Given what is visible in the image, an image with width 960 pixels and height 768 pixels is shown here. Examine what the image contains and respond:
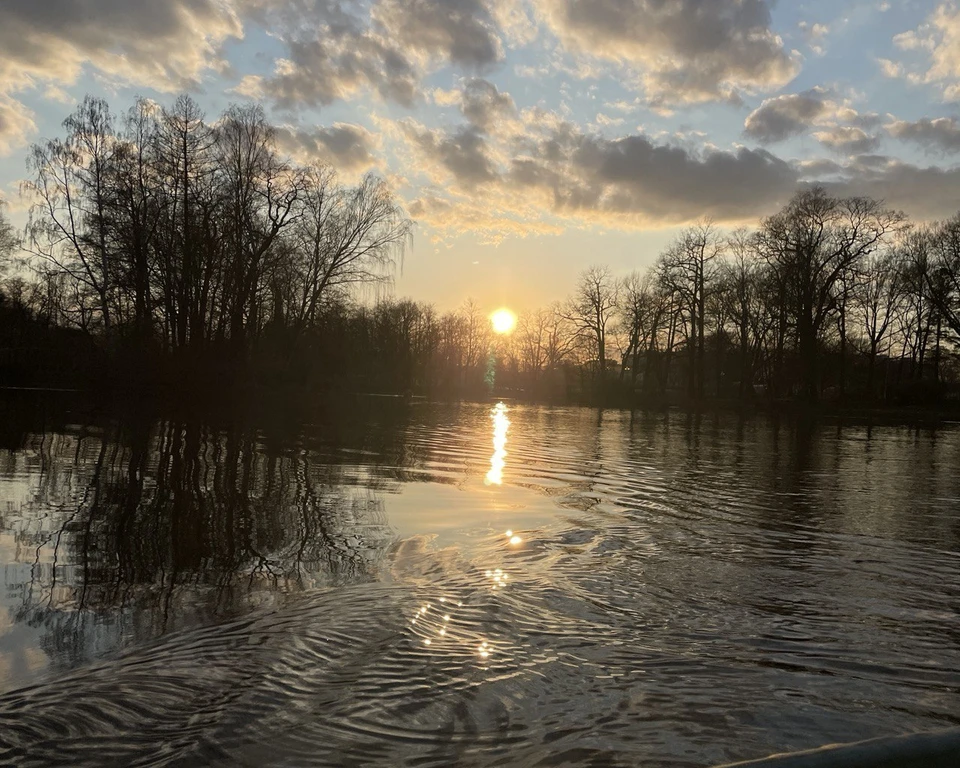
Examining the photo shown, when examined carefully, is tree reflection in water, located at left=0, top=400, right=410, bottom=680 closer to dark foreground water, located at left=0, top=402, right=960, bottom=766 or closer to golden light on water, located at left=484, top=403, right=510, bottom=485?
dark foreground water, located at left=0, top=402, right=960, bottom=766

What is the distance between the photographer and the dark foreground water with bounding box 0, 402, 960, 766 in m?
3.15

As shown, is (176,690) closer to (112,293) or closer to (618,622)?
(618,622)

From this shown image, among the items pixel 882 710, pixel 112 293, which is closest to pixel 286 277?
pixel 112 293

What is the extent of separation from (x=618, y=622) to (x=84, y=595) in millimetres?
3476

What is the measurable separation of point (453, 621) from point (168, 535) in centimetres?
325

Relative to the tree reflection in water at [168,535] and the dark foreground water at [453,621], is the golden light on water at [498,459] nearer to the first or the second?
the dark foreground water at [453,621]

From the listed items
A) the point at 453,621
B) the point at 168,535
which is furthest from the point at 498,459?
the point at 453,621

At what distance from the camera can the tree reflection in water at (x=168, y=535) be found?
14.8 feet

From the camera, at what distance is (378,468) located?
39.8 feet

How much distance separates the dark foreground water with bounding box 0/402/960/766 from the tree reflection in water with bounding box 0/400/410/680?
0.04 m

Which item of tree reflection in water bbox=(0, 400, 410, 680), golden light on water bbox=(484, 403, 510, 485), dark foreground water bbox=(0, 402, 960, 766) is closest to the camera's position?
dark foreground water bbox=(0, 402, 960, 766)

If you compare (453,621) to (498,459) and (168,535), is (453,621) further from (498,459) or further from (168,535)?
(498,459)

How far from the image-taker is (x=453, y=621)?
460cm

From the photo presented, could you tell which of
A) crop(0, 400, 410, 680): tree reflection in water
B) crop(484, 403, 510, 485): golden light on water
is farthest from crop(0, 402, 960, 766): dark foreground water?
crop(484, 403, 510, 485): golden light on water
